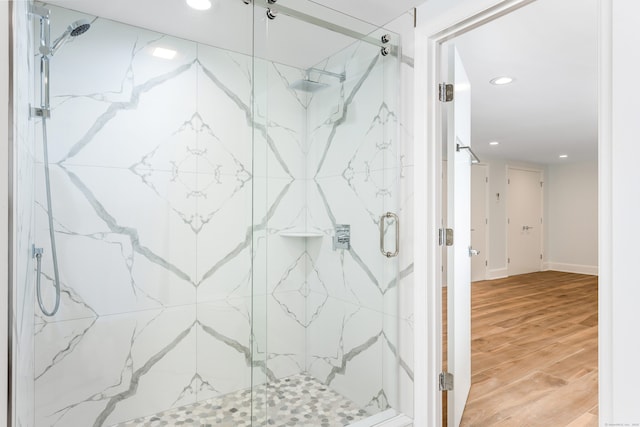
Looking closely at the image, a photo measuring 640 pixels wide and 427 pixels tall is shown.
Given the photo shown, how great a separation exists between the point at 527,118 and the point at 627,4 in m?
3.47

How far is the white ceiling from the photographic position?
2125 millimetres

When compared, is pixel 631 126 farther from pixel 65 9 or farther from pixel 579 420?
pixel 65 9

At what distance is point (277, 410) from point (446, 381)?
86cm

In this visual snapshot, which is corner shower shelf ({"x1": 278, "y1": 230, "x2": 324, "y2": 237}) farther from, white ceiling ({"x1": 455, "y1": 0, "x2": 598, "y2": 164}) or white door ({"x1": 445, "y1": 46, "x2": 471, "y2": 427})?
white ceiling ({"x1": 455, "y1": 0, "x2": 598, "y2": 164})

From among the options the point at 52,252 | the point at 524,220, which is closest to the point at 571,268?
the point at 524,220

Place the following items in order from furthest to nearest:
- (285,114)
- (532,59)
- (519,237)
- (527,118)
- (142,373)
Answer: (519,237) → (527,118) → (532,59) → (142,373) → (285,114)

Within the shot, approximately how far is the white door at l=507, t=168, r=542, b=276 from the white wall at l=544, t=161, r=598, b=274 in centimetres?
32

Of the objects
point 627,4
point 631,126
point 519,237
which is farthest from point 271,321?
point 519,237

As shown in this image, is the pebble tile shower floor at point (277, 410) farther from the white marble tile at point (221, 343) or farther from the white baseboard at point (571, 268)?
the white baseboard at point (571, 268)

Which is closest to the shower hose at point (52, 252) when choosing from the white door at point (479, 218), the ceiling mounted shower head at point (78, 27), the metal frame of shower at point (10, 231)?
the ceiling mounted shower head at point (78, 27)

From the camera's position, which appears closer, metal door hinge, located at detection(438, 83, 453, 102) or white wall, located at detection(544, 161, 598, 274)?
metal door hinge, located at detection(438, 83, 453, 102)

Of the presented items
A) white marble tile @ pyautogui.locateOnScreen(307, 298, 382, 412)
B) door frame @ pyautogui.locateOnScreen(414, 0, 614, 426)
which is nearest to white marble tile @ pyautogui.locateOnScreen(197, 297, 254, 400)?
white marble tile @ pyautogui.locateOnScreen(307, 298, 382, 412)

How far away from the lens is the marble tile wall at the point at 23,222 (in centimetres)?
107

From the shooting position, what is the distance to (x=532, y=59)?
263 centimetres
